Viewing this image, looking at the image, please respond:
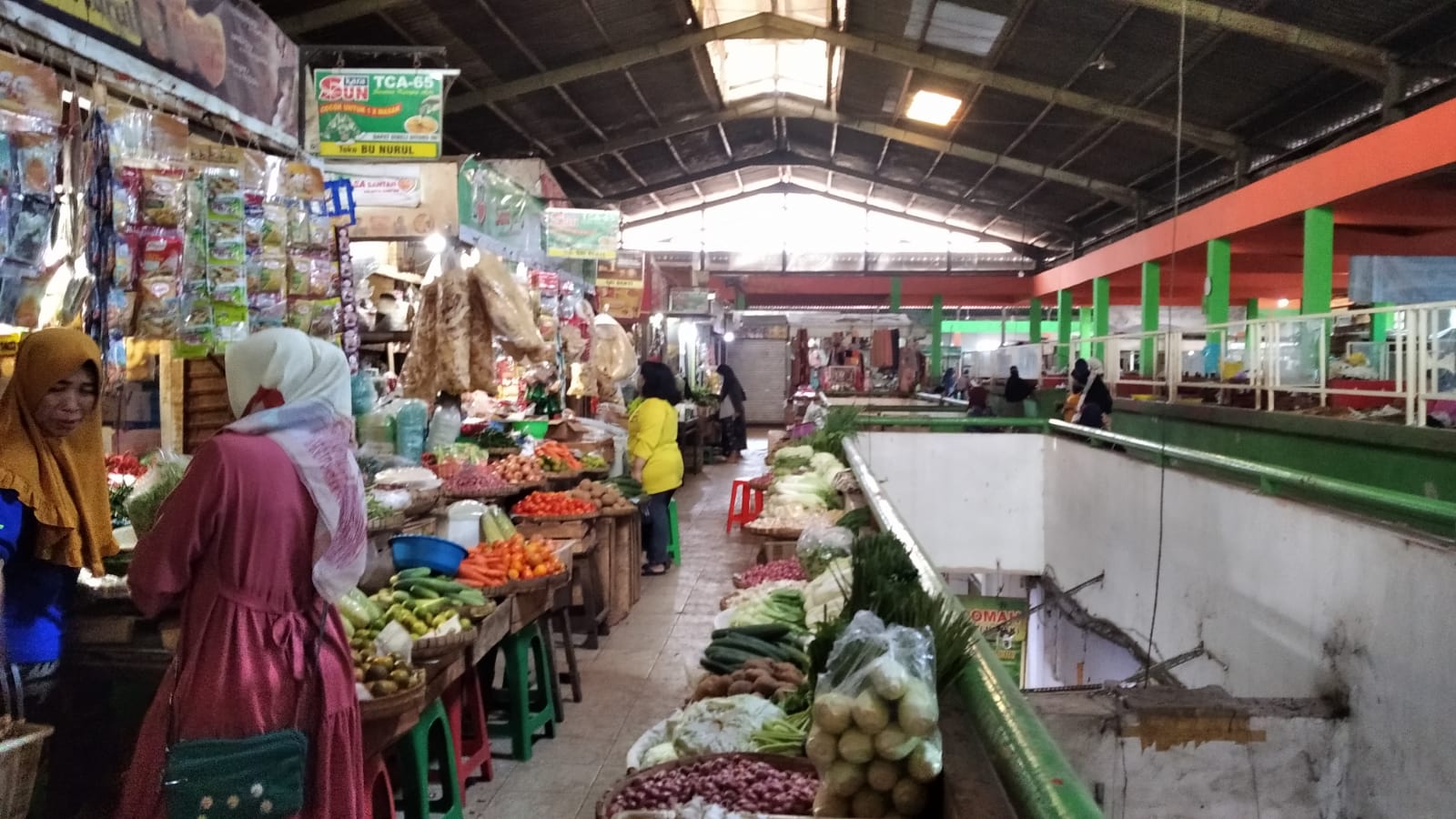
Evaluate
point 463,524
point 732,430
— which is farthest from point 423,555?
point 732,430

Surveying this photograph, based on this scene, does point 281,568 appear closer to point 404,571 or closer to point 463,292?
point 404,571

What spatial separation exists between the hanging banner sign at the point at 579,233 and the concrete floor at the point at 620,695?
3048mm

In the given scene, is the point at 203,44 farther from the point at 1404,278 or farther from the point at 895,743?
the point at 1404,278

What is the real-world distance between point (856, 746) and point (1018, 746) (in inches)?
12.9

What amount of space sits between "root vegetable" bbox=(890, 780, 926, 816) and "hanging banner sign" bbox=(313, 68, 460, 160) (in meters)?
4.74

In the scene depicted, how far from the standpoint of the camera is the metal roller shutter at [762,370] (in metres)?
28.9

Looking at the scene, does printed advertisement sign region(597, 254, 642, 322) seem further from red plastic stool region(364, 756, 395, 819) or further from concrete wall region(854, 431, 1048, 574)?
red plastic stool region(364, 756, 395, 819)

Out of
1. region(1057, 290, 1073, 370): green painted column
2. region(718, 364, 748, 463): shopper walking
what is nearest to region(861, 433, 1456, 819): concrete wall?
region(718, 364, 748, 463): shopper walking

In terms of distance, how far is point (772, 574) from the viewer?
455 centimetres

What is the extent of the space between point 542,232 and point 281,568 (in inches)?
299

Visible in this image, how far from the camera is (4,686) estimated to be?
9.46 ft

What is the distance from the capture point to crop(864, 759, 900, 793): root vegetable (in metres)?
1.88

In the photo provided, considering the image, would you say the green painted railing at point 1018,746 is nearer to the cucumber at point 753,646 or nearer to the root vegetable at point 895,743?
the root vegetable at point 895,743

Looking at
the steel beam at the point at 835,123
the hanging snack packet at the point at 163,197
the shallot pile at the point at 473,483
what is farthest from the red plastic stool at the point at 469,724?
the steel beam at the point at 835,123
